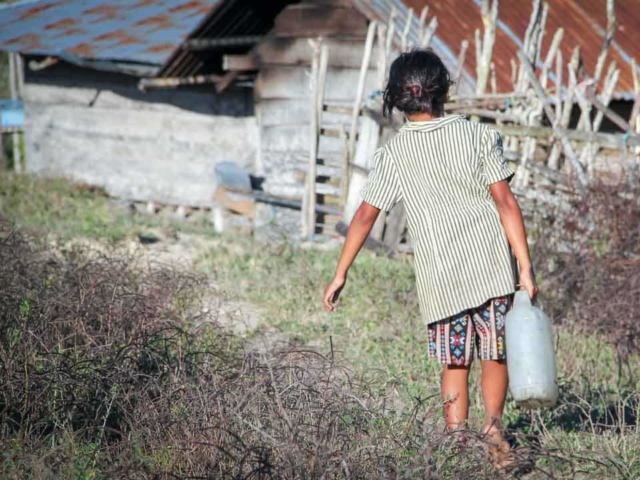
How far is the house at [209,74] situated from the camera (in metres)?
9.28

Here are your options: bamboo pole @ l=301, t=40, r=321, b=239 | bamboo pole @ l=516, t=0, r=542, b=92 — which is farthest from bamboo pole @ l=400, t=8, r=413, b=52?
bamboo pole @ l=516, t=0, r=542, b=92

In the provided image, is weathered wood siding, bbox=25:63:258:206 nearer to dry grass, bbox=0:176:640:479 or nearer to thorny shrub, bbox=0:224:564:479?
dry grass, bbox=0:176:640:479

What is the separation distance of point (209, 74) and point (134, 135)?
1.70m

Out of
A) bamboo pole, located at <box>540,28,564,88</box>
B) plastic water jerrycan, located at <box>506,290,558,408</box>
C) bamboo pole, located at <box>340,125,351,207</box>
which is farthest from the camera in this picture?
bamboo pole, located at <box>340,125,351,207</box>

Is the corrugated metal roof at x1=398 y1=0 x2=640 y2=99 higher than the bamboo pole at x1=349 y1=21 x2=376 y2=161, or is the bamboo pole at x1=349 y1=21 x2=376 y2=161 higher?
the corrugated metal roof at x1=398 y1=0 x2=640 y2=99

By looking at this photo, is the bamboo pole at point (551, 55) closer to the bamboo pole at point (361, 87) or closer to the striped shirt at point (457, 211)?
the bamboo pole at point (361, 87)

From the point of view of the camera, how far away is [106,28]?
37.3 ft

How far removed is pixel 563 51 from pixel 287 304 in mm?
4654

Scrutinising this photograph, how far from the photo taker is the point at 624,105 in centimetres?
891

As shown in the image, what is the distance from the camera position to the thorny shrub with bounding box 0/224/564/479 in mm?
2863

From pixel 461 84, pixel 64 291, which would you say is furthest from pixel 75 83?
pixel 64 291

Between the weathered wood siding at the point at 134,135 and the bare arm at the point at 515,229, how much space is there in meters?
7.28

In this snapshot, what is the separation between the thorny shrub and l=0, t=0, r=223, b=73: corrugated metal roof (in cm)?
603

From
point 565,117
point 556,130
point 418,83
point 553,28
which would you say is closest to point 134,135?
point 553,28
